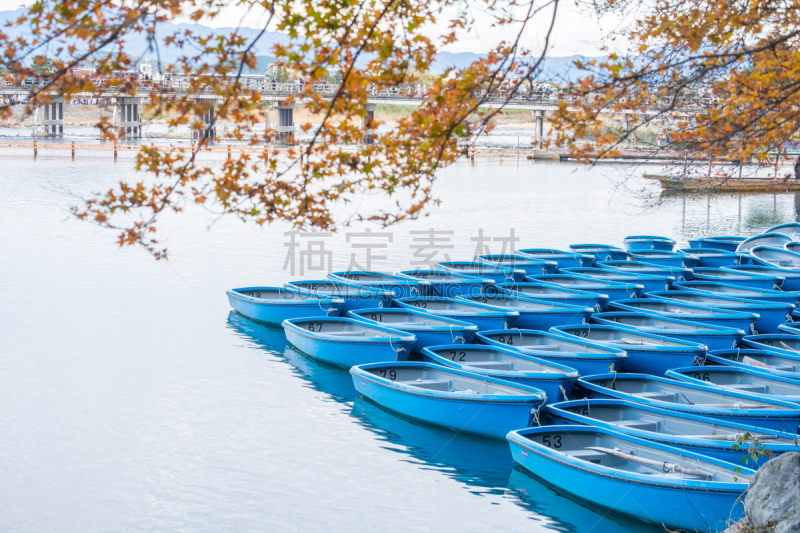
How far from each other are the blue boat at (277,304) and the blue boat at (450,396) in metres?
4.78

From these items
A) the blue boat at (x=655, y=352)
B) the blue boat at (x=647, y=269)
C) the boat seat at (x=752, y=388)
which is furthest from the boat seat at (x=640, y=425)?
the blue boat at (x=647, y=269)

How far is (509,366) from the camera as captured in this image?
1633 cm

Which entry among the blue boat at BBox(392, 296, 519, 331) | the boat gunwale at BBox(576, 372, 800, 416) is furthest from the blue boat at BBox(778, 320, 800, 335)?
the blue boat at BBox(392, 296, 519, 331)

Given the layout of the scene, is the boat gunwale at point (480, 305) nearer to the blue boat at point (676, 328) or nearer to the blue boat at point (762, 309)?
the blue boat at point (676, 328)

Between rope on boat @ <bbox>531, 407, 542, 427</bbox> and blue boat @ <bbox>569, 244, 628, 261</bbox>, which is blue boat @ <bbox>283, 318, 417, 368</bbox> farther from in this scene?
blue boat @ <bbox>569, 244, 628, 261</bbox>

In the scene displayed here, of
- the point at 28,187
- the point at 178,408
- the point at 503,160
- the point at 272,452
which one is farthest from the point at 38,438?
the point at 503,160

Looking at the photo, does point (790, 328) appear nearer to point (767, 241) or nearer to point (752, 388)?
point (752, 388)

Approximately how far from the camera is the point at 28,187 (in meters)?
52.2

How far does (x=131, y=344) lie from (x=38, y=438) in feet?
19.6

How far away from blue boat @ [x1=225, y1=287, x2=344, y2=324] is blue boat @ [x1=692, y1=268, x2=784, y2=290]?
11.4 m

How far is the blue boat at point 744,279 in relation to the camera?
23.9m

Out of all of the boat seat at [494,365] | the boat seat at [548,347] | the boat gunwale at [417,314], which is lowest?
the boat seat at [494,365]

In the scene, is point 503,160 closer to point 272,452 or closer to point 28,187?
point 28,187

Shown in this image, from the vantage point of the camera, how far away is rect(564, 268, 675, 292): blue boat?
23734 millimetres
